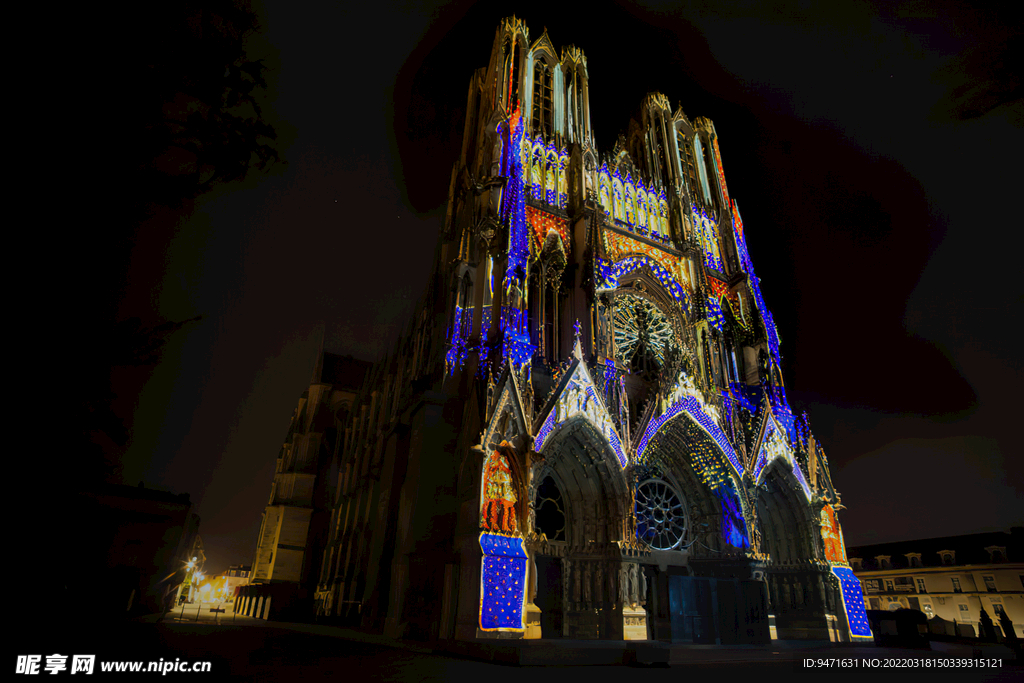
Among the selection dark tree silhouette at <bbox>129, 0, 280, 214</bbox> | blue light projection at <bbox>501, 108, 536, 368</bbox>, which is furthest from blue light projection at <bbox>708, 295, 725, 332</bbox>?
dark tree silhouette at <bbox>129, 0, 280, 214</bbox>

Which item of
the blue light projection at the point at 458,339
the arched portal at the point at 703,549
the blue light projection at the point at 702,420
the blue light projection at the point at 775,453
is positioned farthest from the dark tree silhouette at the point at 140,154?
the blue light projection at the point at 775,453

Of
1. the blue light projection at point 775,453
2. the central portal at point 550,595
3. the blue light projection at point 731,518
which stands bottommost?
the central portal at point 550,595

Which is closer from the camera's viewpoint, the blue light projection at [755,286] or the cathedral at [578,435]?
the cathedral at [578,435]

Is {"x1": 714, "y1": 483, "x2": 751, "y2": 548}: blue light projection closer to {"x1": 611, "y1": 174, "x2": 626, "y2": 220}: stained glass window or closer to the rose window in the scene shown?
the rose window

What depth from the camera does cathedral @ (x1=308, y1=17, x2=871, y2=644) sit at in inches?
623

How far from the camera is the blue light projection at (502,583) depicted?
43.7 ft

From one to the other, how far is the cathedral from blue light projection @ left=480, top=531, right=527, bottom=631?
0.06 meters

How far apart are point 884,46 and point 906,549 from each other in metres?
48.2

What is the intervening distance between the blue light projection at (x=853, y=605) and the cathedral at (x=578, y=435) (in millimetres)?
103

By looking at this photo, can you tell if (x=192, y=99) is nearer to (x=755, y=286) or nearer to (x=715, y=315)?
(x=715, y=315)

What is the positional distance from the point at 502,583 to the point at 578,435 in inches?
224

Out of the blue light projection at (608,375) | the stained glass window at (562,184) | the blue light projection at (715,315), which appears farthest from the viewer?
the blue light projection at (715,315)

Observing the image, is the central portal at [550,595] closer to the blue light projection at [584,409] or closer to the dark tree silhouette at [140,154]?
the blue light projection at [584,409]

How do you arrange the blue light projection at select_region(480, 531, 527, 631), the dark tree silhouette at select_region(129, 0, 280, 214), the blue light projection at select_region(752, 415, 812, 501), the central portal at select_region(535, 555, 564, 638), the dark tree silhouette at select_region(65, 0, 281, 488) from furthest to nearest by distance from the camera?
the blue light projection at select_region(752, 415, 812, 501) → the central portal at select_region(535, 555, 564, 638) → the blue light projection at select_region(480, 531, 527, 631) → the dark tree silhouette at select_region(129, 0, 280, 214) → the dark tree silhouette at select_region(65, 0, 281, 488)
